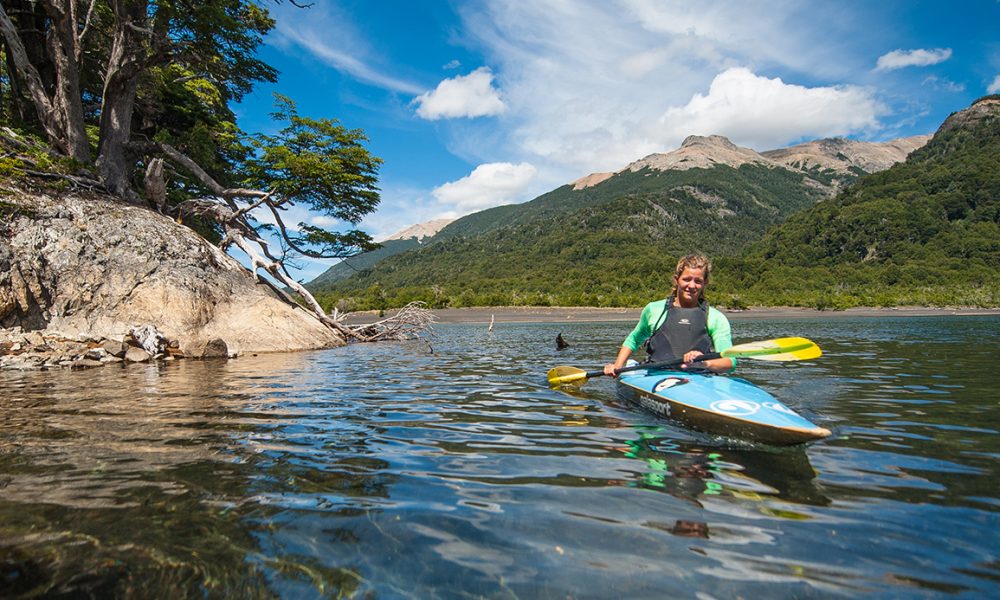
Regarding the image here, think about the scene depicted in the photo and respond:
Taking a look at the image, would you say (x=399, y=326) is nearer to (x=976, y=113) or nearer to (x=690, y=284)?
(x=690, y=284)

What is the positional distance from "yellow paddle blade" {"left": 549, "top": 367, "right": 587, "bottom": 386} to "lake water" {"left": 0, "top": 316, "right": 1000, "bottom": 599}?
1.56 m

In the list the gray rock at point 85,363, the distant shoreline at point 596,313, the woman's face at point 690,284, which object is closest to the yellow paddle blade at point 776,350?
the woman's face at point 690,284

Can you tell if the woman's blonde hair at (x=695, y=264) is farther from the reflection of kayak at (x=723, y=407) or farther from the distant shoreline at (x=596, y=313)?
the distant shoreline at (x=596, y=313)

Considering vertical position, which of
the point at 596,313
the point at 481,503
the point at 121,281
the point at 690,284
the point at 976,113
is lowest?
the point at 481,503

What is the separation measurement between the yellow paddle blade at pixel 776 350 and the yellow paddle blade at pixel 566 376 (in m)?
2.53

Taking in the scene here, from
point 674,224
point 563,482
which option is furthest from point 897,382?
point 674,224

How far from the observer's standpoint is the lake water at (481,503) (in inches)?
95.5

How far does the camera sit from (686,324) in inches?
278

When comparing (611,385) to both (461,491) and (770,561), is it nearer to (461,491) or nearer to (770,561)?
(461,491)

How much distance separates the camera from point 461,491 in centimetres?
360

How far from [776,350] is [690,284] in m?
1.41

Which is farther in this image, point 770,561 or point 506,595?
point 770,561

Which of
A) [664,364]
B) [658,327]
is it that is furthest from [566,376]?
[664,364]

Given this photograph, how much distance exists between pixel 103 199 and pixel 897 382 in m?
21.0
